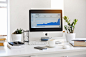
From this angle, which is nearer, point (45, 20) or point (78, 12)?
point (45, 20)

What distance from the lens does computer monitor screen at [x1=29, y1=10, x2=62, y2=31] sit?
153 centimetres

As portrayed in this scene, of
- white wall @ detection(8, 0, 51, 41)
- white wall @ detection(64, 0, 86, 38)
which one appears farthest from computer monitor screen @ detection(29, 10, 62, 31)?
white wall @ detection(64, 0, 86, 38)

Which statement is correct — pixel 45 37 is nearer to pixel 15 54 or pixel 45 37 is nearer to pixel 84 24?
pixel 15 54

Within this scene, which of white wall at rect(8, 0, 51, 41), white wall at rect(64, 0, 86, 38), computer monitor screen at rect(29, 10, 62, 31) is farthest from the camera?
white wall at rect(64, 0, 86, 38)

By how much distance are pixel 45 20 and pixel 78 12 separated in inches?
52.5

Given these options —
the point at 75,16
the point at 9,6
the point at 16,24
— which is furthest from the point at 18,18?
the point at 75,16

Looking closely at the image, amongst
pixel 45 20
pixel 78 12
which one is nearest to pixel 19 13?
pixel 45 20

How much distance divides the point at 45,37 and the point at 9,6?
124 centimetres

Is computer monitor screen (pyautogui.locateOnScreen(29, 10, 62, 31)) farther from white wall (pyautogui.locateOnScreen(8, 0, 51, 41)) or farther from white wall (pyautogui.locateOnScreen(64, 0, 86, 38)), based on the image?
white wall (pyautogui.locateOnScreen(64, 0, 86, 38))

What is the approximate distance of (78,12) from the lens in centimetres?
256

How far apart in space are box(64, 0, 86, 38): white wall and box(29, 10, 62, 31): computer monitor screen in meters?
1.05

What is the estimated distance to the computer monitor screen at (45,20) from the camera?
153 cm

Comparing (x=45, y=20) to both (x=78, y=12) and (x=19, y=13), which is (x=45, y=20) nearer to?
(x=19, y=13)

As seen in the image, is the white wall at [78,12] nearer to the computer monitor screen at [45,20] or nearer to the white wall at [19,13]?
the white wall at [19,13]
